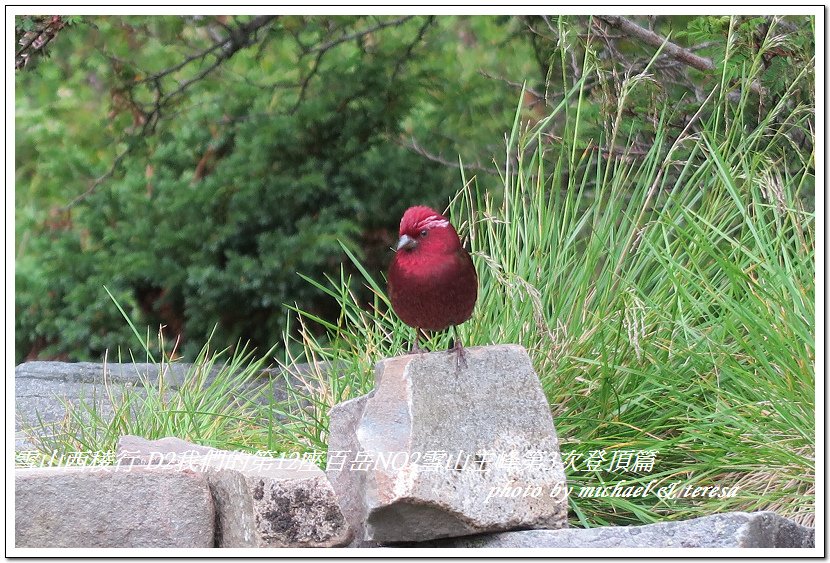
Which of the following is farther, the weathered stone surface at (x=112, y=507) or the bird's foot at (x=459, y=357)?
the bird's foot at (x=459, y=357)

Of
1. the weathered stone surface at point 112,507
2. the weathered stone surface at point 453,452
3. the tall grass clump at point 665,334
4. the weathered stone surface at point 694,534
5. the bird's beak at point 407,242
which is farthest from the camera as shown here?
the tall grass clump at point 665,334

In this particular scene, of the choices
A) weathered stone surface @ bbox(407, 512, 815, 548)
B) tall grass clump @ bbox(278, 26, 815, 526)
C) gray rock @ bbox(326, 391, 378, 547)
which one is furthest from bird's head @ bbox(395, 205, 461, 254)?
weathered stone surface @ bbox(407, 512, 815, 548)

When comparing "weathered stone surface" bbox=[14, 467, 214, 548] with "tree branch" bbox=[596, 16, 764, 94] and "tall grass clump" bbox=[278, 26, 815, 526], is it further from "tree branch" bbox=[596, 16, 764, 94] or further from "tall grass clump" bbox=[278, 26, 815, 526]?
"tree branch" bbox=[596, 16, 764, 94]

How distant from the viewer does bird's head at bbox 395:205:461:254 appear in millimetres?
3004

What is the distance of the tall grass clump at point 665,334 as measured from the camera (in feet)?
10.2

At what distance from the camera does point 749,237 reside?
A: 3594mm

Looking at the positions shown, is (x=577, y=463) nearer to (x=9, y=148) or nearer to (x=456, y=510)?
(x=456, y=510)

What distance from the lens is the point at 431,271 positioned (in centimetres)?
301

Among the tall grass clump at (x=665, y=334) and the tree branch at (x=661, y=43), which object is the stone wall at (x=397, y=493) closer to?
the tall grass clump at (x=665, y=334)

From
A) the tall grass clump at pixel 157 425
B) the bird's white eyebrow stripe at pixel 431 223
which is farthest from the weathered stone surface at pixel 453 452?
the tall grass clump at pixel 157 425

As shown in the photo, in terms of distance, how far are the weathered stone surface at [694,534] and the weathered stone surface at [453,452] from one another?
142mm

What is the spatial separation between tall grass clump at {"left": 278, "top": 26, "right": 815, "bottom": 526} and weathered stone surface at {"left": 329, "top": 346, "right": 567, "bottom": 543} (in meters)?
0.27

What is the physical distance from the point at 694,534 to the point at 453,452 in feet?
2.19

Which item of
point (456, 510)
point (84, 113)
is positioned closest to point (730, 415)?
point (456, 510)
